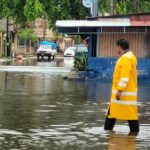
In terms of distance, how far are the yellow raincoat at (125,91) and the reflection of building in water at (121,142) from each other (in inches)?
16.5

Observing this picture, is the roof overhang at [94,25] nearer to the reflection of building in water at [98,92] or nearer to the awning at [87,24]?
the awning at [87,24]

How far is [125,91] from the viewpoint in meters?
11.9

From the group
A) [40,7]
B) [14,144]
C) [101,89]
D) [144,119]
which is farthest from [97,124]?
[40,7]

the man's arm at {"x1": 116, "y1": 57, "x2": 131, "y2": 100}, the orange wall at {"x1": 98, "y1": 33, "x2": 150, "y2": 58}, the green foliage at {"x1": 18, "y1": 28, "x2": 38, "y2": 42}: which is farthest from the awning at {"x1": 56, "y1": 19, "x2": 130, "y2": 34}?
the green foliage at {"x1": 18, "y1": 28, "x2": 38, "y2": 42}

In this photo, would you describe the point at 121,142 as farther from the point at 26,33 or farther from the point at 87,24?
the point at 26,33

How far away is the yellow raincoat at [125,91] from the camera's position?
38.9 ft

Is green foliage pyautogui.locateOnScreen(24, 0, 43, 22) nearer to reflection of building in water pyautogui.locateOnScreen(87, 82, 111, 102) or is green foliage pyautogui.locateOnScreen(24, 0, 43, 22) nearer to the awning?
the awning

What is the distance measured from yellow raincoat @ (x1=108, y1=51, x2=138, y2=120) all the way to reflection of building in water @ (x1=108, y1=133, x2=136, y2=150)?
42 centimetres

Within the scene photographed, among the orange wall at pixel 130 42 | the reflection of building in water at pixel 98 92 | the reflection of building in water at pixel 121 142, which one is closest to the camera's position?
the reflection of building in water at pixel 121 142

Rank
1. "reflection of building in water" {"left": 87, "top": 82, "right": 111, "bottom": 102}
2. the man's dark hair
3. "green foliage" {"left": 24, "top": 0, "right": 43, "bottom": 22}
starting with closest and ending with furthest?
the man's dark hair < "reflection of building in water" {"left": 87, "top": 82, "right": 111, "bottom": 102} < "green foliage" {"left": 24, "top": 0, "right": 43, "bottom": 22}

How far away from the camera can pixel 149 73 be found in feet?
99.4

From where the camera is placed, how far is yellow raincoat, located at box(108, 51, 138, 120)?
11.9m

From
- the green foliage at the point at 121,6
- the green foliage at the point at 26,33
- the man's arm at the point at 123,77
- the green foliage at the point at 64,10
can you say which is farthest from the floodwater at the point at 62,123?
the green foliage at the point at 26,33

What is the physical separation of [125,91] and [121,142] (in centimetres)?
130
